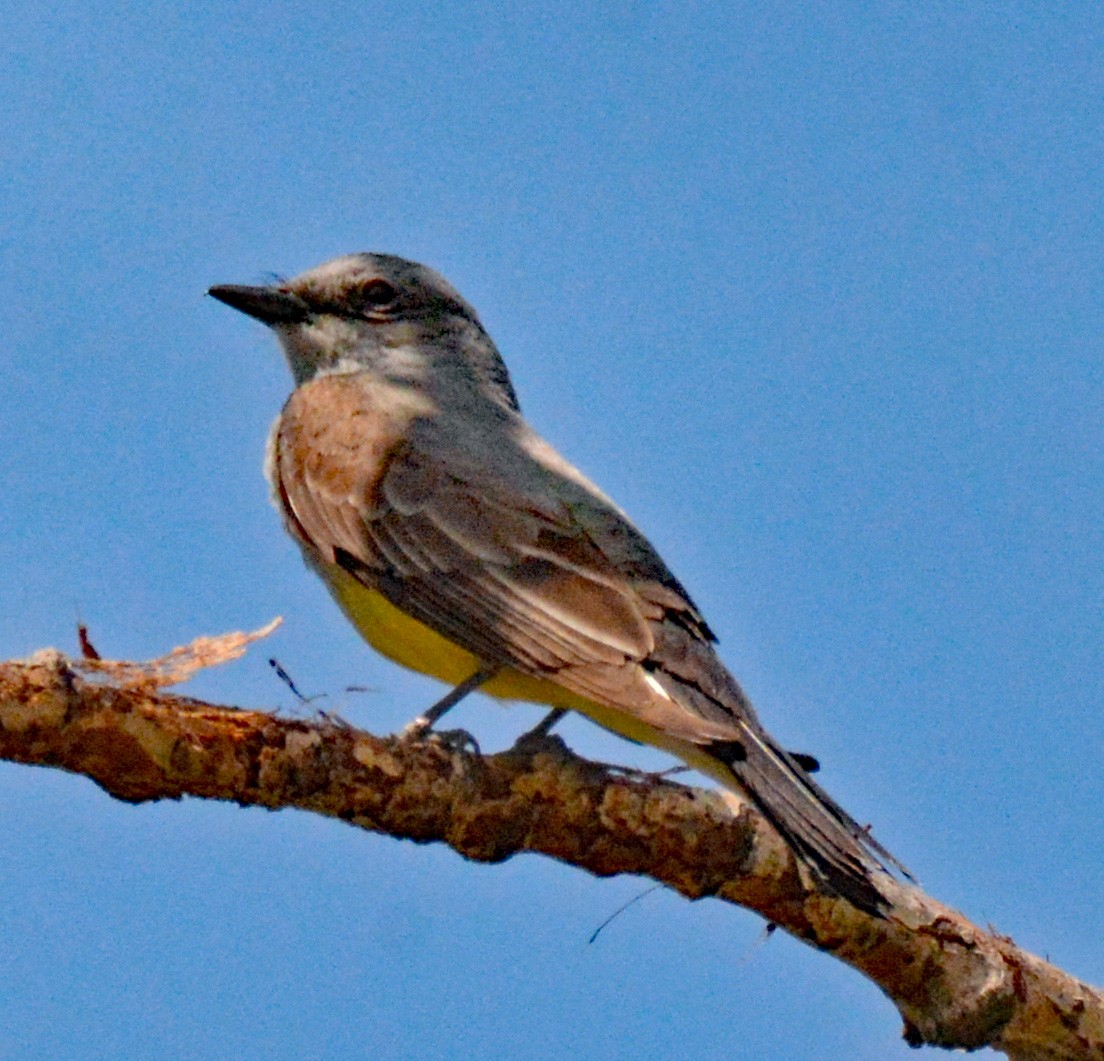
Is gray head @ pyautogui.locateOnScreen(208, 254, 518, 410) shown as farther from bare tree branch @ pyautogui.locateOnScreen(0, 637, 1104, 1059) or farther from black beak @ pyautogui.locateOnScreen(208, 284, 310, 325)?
bare tree branch @ pyautogui.locateOnScreen(0, 637, 1104, 1059)

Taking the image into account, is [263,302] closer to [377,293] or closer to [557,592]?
[377,293]

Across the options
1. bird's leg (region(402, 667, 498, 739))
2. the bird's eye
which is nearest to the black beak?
the bird's eye

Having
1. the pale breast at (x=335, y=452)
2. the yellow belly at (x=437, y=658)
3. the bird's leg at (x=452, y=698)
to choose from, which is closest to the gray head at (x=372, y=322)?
the pale breast at (x=335, y=452)

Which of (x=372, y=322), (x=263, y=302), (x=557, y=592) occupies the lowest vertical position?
(x=557, y=592)

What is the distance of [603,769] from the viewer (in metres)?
5.44

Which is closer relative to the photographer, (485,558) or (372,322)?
(485,558)

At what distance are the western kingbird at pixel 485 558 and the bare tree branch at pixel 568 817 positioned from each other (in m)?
0.24

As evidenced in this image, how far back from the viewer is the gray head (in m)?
7.78

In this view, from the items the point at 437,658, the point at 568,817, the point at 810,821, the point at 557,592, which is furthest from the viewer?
the point at 437,658

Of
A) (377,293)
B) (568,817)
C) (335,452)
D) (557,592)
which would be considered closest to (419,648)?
(557,592)

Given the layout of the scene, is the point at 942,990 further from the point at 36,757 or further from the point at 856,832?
the point at 36,757

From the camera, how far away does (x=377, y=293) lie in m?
7.91

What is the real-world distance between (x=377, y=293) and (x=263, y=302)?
0.56m

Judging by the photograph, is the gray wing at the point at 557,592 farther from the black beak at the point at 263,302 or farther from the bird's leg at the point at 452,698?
the black beak at the point at 263,302
